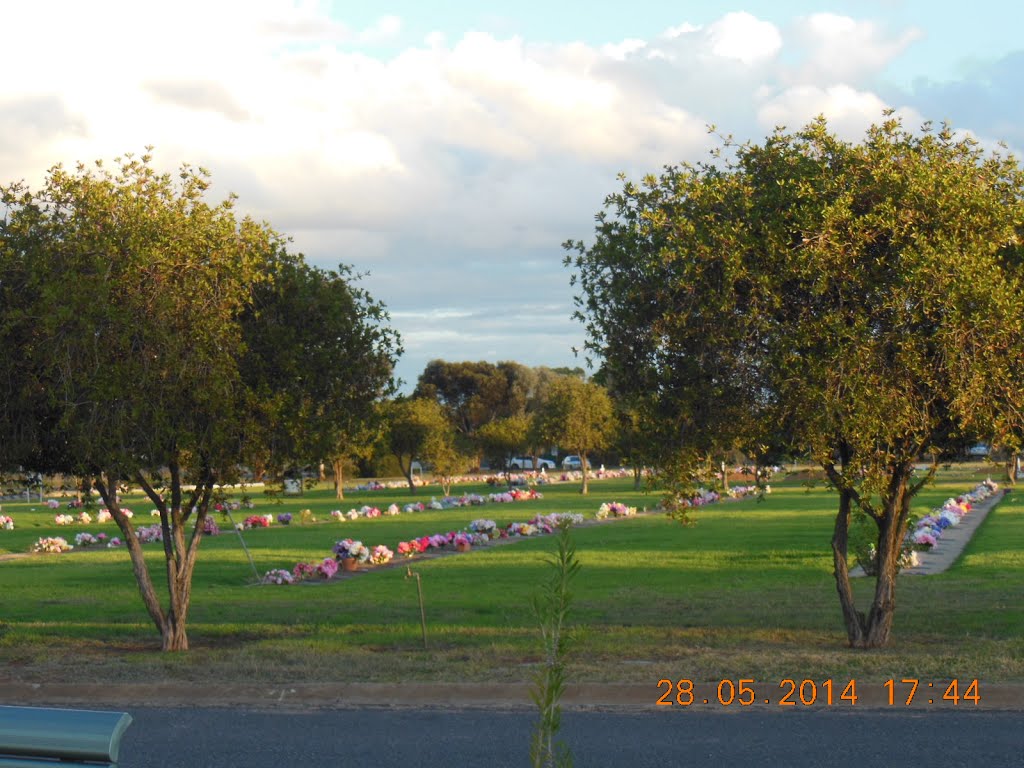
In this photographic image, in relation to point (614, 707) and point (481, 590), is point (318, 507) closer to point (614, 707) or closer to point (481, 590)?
point (481, 590)

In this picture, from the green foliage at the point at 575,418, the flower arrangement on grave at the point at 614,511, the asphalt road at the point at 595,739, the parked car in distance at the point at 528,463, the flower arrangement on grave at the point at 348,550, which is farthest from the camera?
the parked car in distance at the point at 528,463

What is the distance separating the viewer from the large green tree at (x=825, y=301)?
409 inches

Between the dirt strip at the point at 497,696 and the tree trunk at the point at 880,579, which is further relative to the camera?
the tree trunk at the point at 880,579

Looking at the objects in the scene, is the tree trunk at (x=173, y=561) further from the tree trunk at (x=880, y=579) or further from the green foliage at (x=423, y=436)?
the green foliage at (x=423, y=436)

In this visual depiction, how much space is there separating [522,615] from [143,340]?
24.9 ft

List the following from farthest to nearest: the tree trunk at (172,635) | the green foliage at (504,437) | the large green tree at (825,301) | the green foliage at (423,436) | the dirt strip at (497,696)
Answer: the green foliage at (504,437), the green foliage at (423,436), the tree trunk at (172,635), the large green tree at (825,301), the dirt strip at (497,696)

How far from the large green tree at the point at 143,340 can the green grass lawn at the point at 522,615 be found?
2.14 meters

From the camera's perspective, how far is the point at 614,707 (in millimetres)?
9258

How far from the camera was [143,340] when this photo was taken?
11688 mm

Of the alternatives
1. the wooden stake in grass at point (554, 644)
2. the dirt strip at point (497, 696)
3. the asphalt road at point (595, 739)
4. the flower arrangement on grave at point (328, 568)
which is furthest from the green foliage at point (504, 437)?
the wooden stake in grass at point (554, 644)

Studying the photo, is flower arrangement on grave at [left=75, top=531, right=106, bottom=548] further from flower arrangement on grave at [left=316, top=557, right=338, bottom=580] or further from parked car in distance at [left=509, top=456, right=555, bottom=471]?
parked car in distance at [left=509, top=456, right=555, bottom=471]

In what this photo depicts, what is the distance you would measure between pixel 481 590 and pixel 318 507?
3399 cm

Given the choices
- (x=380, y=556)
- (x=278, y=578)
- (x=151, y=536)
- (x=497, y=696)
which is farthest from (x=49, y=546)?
(x=497, y=696)

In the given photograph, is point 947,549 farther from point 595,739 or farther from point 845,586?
point 595,739
